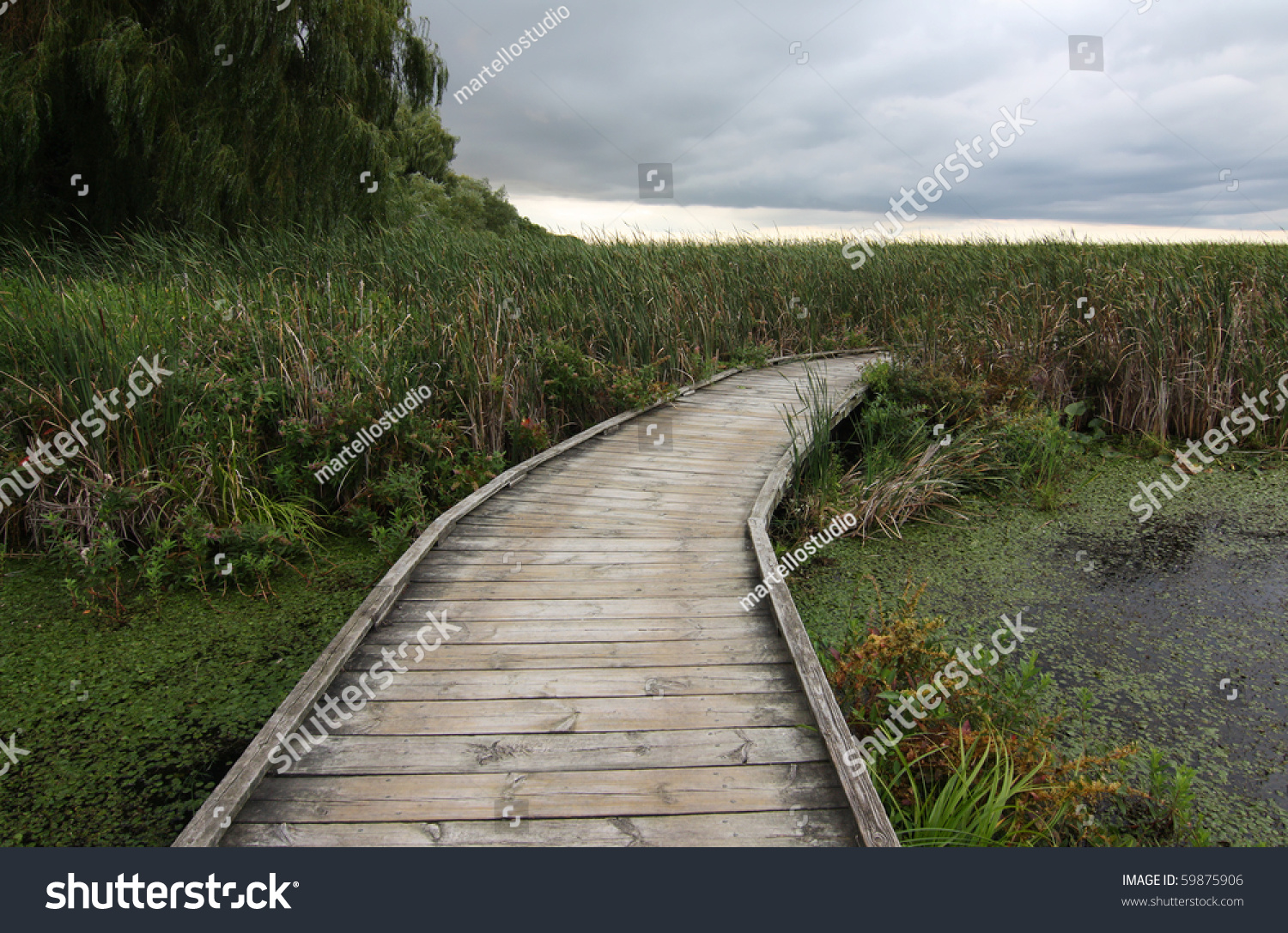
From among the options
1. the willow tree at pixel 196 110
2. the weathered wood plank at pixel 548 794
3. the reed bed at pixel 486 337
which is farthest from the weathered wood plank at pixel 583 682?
the willow tree at pixel 196 110

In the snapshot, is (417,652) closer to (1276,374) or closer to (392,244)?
(392,244)

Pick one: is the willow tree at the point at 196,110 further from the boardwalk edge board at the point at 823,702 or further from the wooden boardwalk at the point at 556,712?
the boardwalk edge board at the point at 823,702

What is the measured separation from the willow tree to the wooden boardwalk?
8026 mm

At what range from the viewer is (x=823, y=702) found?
2311 mm

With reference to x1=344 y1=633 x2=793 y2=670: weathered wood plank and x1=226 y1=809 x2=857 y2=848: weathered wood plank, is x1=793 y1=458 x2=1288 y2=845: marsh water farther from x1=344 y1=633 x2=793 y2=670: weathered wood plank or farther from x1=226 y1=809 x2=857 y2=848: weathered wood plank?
x1=226 y1=809 x2=857 y2=848: weathered wood plank

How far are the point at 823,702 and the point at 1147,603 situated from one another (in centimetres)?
259

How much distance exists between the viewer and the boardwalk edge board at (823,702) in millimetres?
1874

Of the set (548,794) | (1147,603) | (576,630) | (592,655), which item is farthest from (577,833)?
(1147,603)

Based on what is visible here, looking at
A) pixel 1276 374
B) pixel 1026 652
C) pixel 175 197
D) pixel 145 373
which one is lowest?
pixel 1026 652

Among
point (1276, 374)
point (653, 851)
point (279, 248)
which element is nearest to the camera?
point (653, 851)

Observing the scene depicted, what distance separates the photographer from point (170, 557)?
12.3 feet

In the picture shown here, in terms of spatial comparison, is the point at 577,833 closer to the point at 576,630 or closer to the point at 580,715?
the point at 580,715

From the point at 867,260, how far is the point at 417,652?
9.08 m

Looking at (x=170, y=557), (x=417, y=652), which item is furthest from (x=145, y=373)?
(x=417, y=652)
